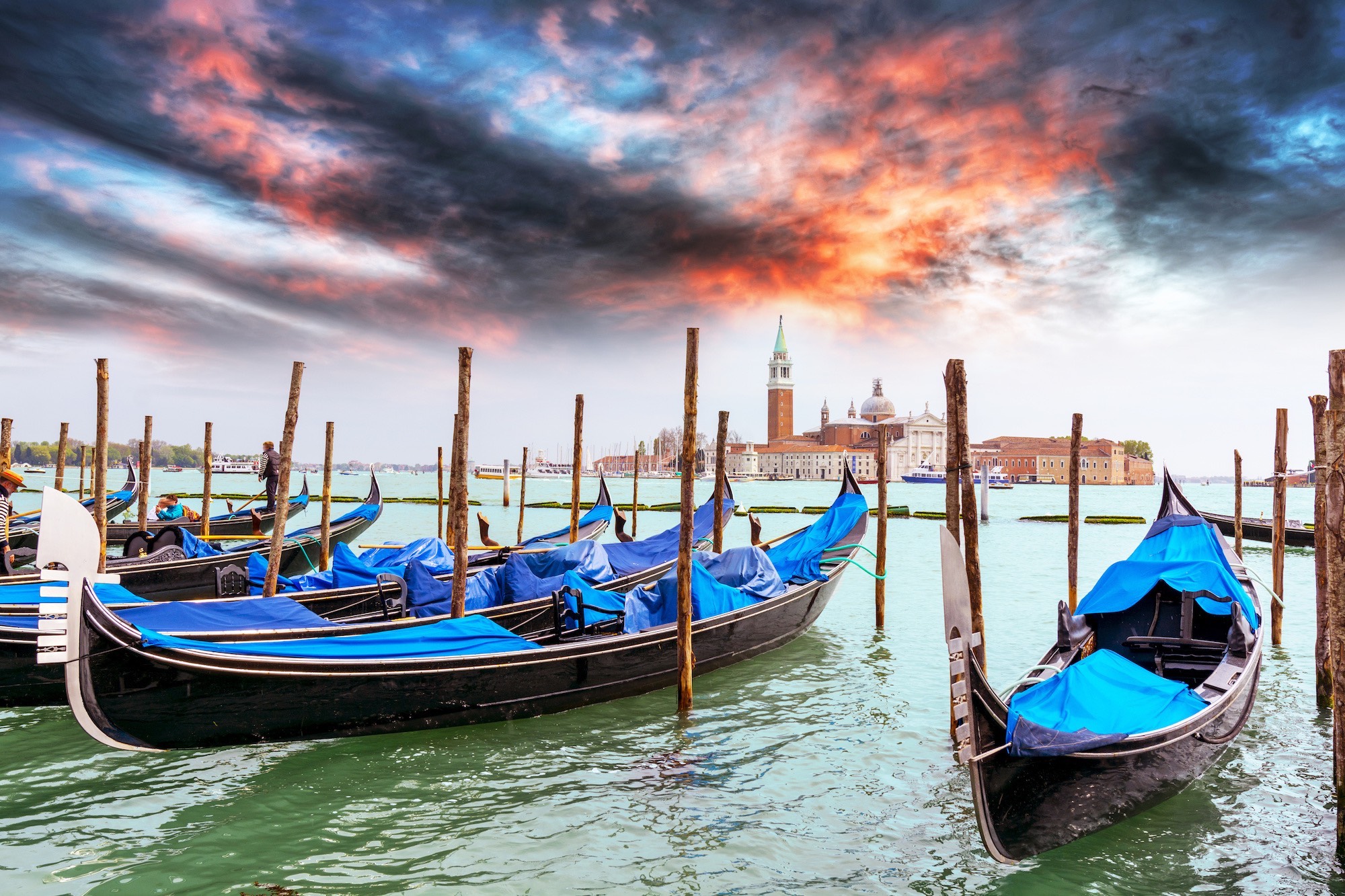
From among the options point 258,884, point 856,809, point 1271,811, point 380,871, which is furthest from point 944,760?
point 258,884

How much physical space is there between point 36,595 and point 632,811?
4.32 meters

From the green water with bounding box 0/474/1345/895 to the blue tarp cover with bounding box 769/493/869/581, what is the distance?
192 cm

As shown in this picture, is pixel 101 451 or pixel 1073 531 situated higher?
pixel 101 451

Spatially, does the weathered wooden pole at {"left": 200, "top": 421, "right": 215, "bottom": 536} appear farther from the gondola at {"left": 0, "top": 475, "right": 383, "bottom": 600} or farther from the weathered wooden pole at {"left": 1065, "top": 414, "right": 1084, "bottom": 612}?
the weathered wooden pole at {"left": 1065, "top": 414, "right": 1084, "bottom": 612}

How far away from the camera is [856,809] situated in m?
3.77

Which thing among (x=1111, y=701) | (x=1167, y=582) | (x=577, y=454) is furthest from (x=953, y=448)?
(x=577, y=454)

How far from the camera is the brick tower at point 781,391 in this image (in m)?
87.5

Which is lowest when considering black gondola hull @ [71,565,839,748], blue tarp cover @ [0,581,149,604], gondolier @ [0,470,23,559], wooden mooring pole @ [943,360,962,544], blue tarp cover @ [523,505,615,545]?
black gondola hull @ [71,565,839,748]

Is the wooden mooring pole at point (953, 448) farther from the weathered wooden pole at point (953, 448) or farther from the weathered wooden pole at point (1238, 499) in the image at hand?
the weathered wooden pole at point (1238, 499)

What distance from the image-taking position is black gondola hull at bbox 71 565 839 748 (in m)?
3.62

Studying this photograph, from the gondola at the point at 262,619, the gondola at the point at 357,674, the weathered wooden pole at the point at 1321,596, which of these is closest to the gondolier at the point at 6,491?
the gondola at the point at 262,619

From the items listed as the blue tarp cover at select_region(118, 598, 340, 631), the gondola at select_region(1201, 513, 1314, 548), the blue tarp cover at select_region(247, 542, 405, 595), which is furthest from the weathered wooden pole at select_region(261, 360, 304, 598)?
the gondola at select_region(1201, 513, 1314, 548)

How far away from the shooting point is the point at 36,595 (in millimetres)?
5418

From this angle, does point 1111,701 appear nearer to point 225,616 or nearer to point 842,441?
point 225,616
